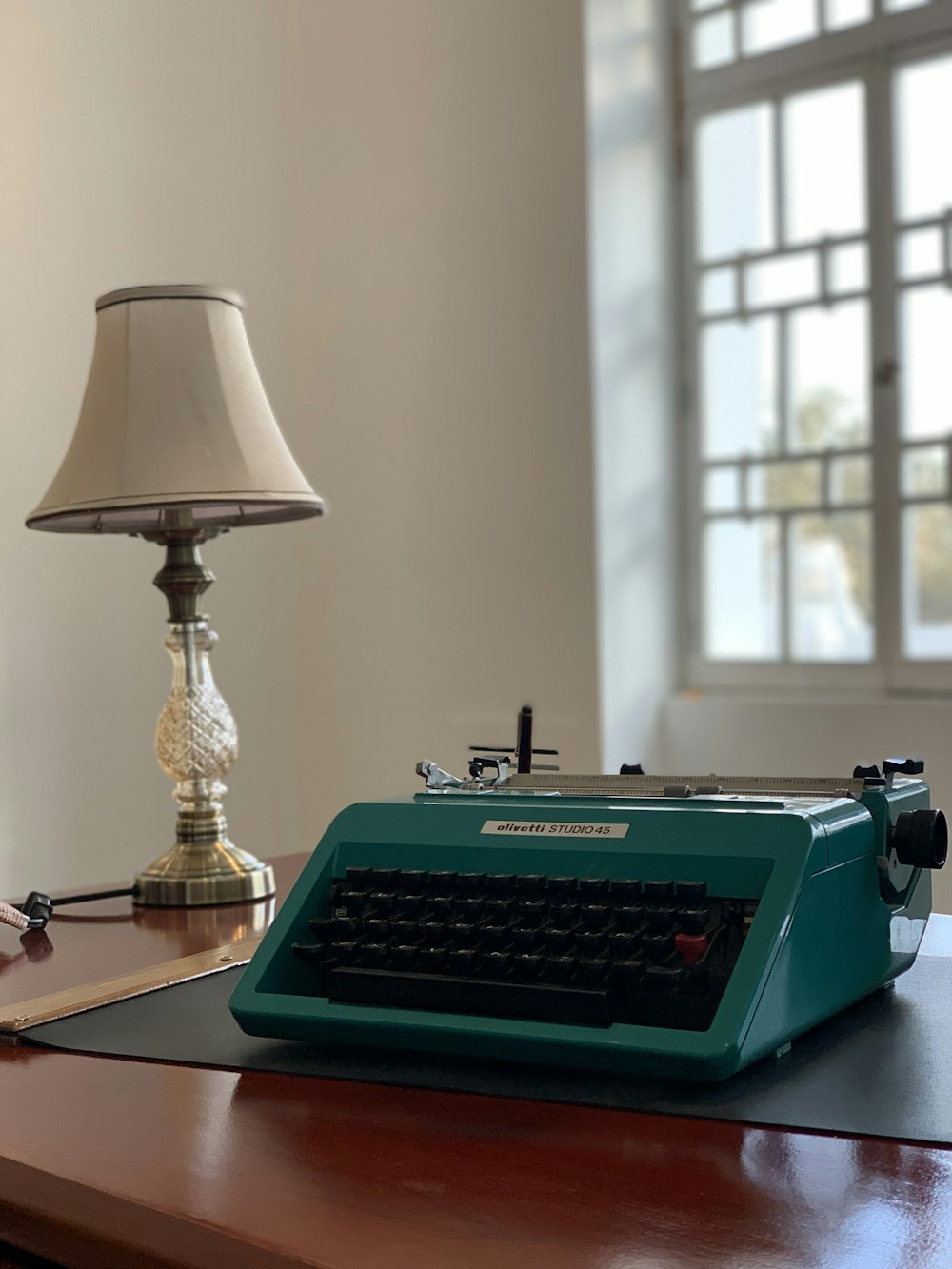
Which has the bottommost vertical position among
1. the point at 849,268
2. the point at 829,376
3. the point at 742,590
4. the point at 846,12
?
the point at 742,590

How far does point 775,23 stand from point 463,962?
283cm

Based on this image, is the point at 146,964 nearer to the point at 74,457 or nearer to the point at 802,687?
the point at 74,457

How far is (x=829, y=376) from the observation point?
311cm

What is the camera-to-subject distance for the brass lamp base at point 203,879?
1.59 meters

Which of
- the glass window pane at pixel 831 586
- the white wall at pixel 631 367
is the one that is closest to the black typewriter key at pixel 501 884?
the white wall at pixel 631 367

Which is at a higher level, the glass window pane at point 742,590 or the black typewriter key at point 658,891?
the glass window pane at point 742,590

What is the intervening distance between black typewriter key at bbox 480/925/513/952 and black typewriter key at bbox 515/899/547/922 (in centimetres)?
2

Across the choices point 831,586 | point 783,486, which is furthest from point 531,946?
point 783,486

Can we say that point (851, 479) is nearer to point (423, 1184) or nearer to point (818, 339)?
point (818, 339)

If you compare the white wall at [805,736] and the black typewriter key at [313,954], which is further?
the white wall at [805,736]

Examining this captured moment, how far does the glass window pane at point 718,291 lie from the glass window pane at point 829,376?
0.57ft

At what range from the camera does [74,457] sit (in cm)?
162

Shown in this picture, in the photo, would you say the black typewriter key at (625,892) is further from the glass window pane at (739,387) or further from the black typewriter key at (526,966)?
the glass window pane at (739,387)

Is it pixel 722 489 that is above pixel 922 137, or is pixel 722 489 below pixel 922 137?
below
